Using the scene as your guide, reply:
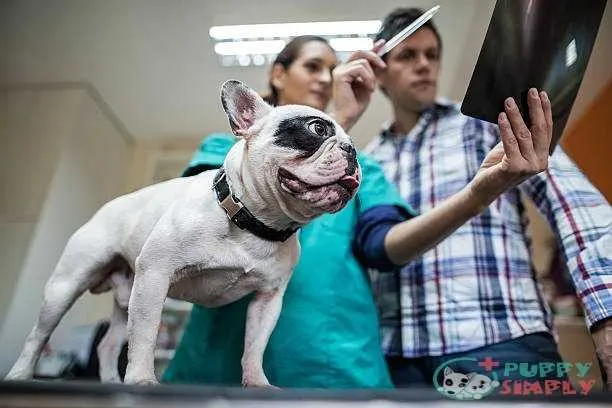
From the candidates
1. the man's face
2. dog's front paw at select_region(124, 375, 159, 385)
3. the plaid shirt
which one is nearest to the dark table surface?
dog's front paw at select_region(124, 375, 159, 385)

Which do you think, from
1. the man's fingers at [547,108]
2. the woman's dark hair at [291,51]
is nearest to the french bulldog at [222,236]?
the woman's dark hair at [291,51]

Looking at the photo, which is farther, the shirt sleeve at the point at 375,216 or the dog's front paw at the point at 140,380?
the shirt sleeve at the point at 375,216

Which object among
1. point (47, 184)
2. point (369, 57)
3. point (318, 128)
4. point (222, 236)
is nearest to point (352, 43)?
point (369, 57)

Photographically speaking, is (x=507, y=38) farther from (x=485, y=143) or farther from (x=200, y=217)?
(x=200, y=217)

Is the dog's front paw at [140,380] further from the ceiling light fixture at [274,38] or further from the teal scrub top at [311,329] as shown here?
the ceiling light fixture at [274,38]

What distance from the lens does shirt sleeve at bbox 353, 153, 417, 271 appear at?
77 centimetres

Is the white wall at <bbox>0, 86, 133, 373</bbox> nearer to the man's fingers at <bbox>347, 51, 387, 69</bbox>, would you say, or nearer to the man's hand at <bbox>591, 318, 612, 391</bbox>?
the man's fingers at <bbox>347, 51, 387, 69</bbox>

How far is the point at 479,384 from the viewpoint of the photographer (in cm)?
57

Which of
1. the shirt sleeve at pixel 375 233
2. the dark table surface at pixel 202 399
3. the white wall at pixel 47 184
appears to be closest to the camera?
Result: the dark table surface at pixel 202 399

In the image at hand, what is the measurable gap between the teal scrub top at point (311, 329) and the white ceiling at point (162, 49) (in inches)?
2.4

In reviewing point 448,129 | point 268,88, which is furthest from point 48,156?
point 448,129

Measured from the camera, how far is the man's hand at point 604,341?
612 millimetres

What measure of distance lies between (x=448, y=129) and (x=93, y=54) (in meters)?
0.46

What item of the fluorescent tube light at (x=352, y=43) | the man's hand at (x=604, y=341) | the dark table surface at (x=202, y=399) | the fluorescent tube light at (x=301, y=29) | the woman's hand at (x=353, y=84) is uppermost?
the fluorescent tube light at (x=301, y=29)
